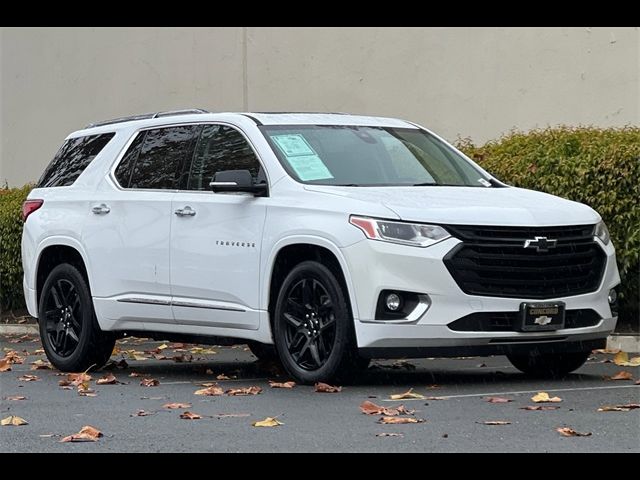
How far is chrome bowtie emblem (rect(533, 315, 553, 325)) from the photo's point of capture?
33.3ft

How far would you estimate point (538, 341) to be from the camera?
10266 mm

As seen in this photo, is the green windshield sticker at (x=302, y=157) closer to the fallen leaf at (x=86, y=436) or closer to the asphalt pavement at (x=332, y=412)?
the asphalt pavement at (x=332, y=412)

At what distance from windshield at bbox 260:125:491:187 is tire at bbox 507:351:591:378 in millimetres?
1328

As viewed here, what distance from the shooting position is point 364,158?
1113 cm

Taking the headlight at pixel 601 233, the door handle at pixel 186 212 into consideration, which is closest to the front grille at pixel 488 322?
the headlight at pixel 601 233

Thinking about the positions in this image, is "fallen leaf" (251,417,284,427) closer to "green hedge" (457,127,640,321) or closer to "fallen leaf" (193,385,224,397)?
"fallen leaf" (193,385,224,397)

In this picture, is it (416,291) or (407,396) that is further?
(416,291)

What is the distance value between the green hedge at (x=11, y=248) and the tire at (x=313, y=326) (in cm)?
805

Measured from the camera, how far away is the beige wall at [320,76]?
640 inches

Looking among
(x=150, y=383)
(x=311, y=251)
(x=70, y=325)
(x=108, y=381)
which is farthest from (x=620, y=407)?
(x=70, y=325)

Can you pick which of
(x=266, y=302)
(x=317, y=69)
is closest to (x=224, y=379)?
(x=266, y=302)

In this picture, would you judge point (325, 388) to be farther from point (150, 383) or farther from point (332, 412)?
point (150, 383)

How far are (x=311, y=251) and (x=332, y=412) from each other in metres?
1.66

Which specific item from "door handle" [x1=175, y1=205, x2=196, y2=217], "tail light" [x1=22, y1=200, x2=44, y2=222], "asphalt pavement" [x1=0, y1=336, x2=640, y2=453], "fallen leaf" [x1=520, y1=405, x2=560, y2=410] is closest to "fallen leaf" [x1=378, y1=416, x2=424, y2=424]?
"asphalt pavement" [x1=0, y1=336, x2=640, y2=453]
